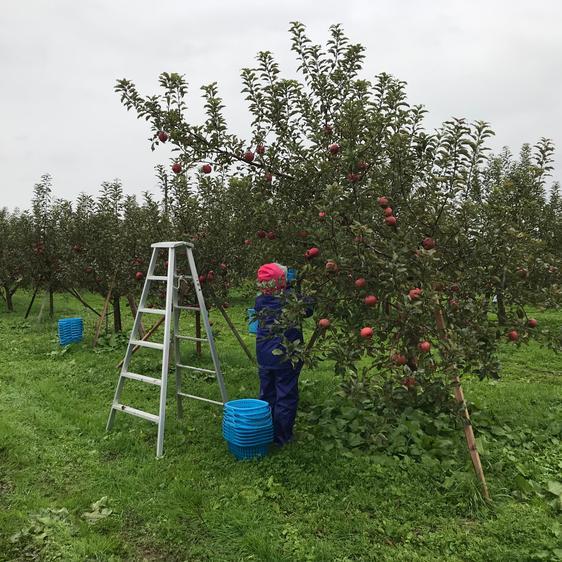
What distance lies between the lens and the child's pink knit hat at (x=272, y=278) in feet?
13.8

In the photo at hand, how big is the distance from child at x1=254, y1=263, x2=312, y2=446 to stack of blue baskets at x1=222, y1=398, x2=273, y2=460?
0.21 meters

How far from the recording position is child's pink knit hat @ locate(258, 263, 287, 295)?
4.21m

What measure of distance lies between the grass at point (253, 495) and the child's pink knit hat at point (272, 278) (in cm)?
157

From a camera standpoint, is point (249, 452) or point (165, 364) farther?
point (165, 364)

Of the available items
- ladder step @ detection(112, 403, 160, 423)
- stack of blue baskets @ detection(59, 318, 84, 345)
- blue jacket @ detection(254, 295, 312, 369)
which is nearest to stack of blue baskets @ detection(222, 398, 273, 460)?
blue jacket @ detection(254, 295, 312, 369)

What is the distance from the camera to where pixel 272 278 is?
14.5 ft

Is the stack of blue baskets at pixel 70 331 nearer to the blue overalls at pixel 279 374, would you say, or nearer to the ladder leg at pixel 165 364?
the ladder leg at pixel 165 364

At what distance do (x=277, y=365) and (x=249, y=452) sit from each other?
82cm

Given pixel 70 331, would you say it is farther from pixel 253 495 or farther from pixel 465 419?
pixel 465 419

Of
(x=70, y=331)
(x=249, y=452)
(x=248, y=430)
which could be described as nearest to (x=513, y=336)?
(x=248, y=430)

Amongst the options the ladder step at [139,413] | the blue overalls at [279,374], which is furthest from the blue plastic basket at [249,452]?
the ladder step at [139,413]

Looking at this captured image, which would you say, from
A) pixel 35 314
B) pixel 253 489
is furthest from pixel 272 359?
pixel 35 314

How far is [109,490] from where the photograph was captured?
13.1 ft

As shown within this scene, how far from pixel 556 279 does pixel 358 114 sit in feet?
6.95
